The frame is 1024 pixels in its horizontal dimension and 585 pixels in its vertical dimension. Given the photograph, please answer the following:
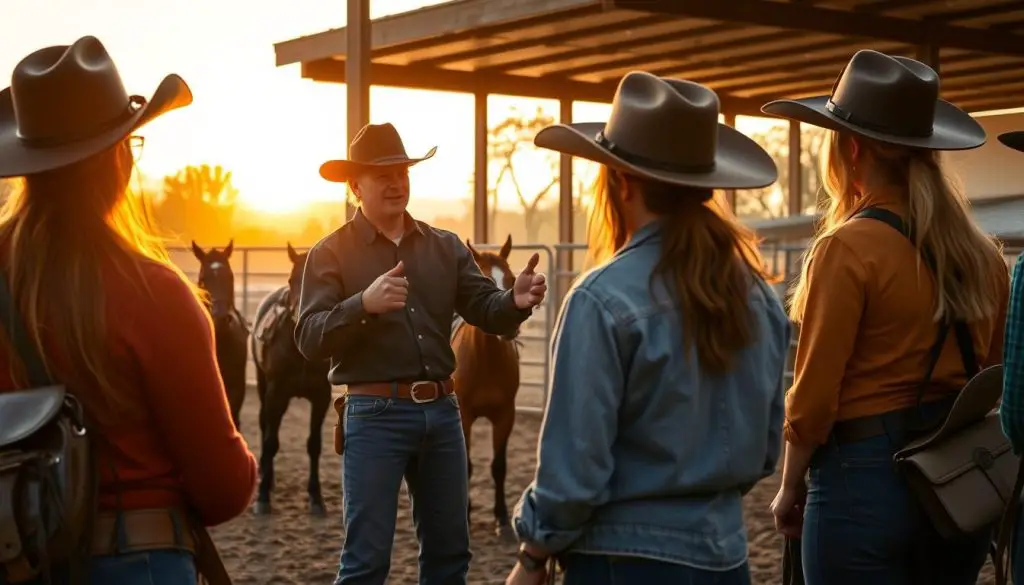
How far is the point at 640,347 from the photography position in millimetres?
2426

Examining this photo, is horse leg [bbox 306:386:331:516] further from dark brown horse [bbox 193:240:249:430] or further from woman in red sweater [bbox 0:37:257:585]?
woman in red sweater [bbox 0:37:257:585]

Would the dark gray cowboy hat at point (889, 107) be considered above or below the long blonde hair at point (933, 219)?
above

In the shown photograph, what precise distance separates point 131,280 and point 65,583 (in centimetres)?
52

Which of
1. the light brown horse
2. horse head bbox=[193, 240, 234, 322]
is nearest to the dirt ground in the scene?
the light brown horse

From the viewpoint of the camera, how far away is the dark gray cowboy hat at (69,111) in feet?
7.88

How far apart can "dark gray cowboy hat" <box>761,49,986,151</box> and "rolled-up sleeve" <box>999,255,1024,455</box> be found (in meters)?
0.59

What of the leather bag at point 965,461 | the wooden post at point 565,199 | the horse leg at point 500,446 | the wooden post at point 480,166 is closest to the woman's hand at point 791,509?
the leather bag at point 965,461

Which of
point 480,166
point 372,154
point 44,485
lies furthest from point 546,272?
point 44,485

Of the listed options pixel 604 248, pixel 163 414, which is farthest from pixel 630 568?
pixel 163 414

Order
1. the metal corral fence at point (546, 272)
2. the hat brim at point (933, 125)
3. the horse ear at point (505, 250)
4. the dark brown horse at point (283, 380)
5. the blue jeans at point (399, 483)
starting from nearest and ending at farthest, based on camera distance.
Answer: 1. the hat brim at point (933, 125)
2. the blue jeans at point (399, 483)
3. the horse ear at point (505, 250)
4. the dark brown horse at point (283, 380)
5. the metal corral fence at point (546, 272)

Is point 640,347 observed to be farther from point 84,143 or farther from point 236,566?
point 236,566

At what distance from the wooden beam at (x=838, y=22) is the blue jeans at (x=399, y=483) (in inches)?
239

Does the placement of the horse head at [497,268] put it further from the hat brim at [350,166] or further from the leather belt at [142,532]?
the leather belt at [142,532]

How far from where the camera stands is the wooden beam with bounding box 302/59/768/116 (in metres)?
14.0
